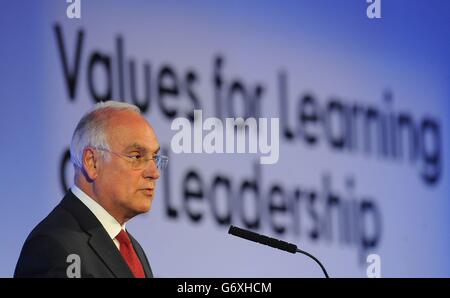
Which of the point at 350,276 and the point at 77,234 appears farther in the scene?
the point at 350,276

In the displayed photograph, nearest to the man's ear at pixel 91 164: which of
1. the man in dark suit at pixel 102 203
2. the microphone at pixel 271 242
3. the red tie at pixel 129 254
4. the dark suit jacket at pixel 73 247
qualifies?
the man in dark suit at pixel 102 203

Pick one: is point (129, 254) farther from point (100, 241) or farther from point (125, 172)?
point (125, 172)

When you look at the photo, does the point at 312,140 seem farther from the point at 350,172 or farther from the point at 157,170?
the point at 157,170

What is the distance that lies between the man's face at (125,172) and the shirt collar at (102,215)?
0.03 metres

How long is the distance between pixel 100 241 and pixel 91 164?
1.06 ft

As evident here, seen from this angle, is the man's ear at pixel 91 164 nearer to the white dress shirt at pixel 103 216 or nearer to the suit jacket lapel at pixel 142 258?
the white dress shirt at pixel 103 216

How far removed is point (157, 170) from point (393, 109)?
1.06 m

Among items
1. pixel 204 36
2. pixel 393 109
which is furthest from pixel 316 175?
pixel 204 36

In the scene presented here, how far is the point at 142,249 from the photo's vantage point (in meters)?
4.14

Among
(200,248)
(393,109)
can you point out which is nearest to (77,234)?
(200,248)

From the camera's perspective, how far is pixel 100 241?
3.90m

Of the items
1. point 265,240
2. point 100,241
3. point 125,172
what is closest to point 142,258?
point 100,241

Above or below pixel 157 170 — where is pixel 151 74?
above
